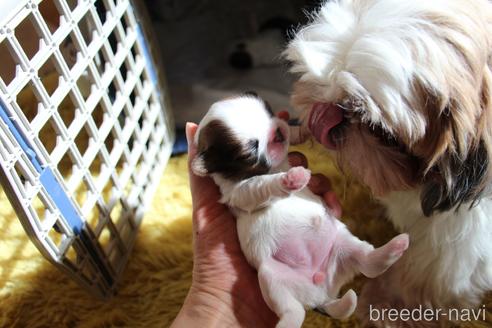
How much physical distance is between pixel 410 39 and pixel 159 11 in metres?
1.82

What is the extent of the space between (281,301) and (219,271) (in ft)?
0.78

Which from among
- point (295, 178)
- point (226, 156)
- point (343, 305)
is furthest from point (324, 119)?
point (343, 305)

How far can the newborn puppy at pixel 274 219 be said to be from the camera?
992 mm

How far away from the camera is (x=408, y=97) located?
807 millimetres

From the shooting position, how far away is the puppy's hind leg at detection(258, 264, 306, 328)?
0.93 metres

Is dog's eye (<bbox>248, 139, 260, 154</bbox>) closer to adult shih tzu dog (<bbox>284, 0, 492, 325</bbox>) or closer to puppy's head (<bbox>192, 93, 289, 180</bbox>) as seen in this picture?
puppy's head (<bbox>192, 93, 289, 180</bbox>)

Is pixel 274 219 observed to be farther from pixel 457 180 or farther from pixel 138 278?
pixel 138 278

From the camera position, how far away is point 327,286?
1036mm

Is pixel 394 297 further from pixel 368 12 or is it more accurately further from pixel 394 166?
pixel 368 12

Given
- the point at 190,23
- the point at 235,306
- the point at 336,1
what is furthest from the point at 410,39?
the point at 190,23

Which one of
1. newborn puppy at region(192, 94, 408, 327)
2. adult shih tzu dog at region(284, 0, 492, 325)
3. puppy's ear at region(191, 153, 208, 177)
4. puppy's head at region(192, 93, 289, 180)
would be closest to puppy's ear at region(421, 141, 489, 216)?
adult shih tzu dog at region(284, 0, 492, 325)

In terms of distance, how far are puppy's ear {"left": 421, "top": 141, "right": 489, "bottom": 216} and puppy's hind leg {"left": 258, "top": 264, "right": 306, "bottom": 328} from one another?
1.10 feet

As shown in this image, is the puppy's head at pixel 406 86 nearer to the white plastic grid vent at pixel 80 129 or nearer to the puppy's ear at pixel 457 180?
the puppy's ear at pixel 457 180

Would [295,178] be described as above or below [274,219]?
above
